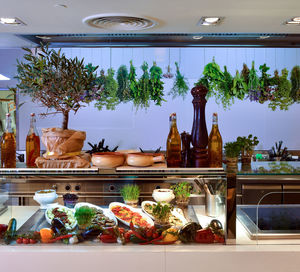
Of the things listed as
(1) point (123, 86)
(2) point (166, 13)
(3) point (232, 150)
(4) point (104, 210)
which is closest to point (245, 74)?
(1) point (123, 86)

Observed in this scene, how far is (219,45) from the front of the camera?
17.8ft

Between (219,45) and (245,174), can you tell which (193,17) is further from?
(245,174)

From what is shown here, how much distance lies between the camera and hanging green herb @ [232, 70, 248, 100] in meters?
5.45

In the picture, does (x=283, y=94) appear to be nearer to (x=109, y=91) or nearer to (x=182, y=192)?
(x=109, y=91)

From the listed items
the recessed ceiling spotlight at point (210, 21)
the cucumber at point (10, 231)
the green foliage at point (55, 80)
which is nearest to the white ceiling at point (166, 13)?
the recessed ceiling spotlight at point (210, 21)

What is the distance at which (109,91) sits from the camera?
18.0 feet

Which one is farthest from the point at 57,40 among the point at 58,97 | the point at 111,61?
the point at 58,97

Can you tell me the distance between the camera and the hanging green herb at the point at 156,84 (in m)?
5.51

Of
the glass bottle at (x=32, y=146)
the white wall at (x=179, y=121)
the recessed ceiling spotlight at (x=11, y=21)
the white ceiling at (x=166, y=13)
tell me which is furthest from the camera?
the white wall at (x=179, y=121)

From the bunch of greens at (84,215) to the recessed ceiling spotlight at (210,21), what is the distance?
105 inches

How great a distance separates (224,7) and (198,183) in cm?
215

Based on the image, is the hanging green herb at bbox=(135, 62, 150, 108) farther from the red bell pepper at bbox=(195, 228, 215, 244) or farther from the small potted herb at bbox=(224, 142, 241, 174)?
the red bell pepper at bbox=(195, 228, 215, 244)

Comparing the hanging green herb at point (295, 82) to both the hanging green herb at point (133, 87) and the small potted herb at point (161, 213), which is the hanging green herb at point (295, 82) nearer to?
the hanging green herb at point (133, 87)

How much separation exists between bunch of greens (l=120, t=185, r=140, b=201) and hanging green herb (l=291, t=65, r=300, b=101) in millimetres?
4043
